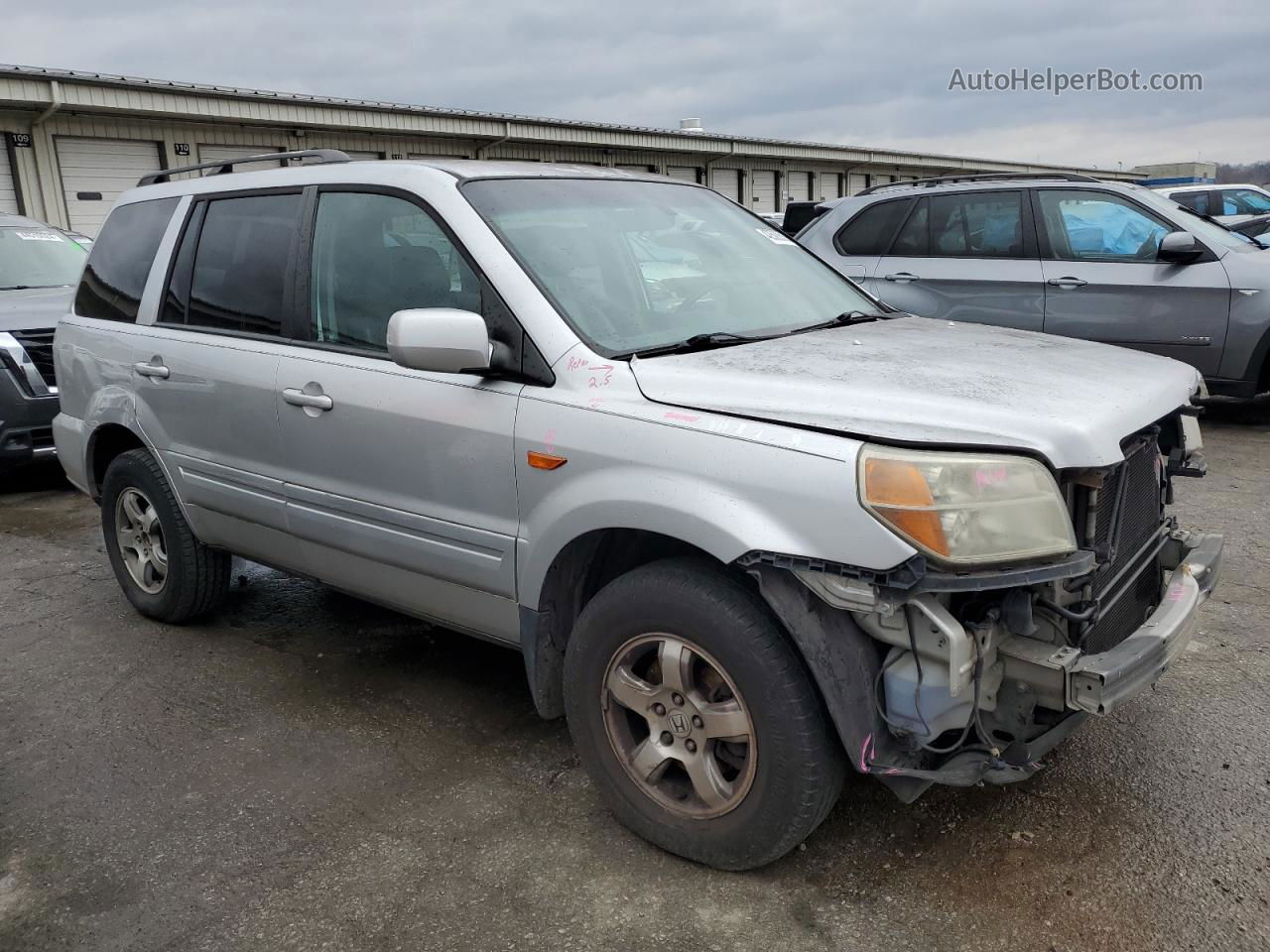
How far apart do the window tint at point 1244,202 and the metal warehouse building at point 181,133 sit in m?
3.03

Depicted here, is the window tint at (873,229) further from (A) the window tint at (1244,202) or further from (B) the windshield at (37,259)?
(A) the window tint at (1244,202)

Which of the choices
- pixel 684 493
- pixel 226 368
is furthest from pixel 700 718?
pixel 226 368

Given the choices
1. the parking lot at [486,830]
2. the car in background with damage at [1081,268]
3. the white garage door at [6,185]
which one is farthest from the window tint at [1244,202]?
the white garage door at [6,185]

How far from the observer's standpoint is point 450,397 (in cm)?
303

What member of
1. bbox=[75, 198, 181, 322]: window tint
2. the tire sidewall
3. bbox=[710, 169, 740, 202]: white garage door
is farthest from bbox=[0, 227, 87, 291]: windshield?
bbox=[710, 169, 740, 202]: white garage door

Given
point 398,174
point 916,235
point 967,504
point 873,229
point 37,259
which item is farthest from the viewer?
point 37,259

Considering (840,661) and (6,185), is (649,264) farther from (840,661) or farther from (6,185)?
(6,185)

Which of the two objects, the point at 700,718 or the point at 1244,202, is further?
the point at 1244,202

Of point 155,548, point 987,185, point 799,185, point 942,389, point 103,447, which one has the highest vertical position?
point 799,185

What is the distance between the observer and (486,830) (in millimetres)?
2883

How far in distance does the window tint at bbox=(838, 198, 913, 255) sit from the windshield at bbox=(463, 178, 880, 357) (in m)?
4.42

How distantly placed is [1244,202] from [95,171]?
1651cm

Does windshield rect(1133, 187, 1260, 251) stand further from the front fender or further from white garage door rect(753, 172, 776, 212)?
white garage door rect(753, 172, 776, 212)

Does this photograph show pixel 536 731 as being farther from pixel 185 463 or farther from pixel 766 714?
pixel 185 463
